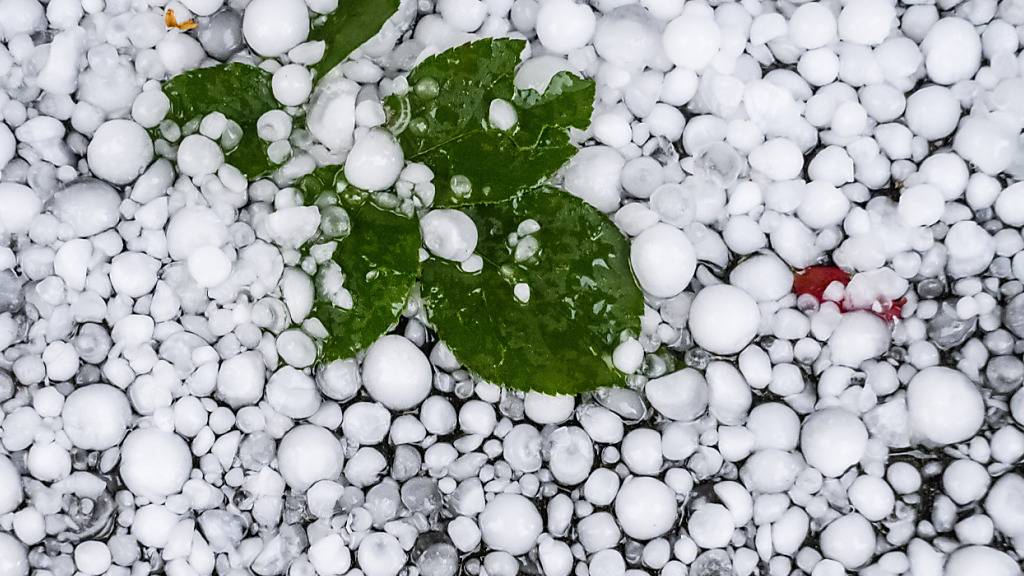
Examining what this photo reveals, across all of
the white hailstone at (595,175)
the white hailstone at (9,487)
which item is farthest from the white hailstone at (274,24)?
the white hailstone at (9,487)

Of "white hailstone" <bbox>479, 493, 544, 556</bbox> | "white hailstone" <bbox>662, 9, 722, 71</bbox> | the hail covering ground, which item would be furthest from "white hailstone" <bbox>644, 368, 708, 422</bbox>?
"white hailstone" <bbox>662, 9, 722, 71</bbox>

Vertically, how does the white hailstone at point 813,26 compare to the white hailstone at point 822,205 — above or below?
above

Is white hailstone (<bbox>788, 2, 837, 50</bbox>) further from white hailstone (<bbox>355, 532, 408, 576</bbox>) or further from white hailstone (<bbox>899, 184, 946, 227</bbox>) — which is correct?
white hailstone (<bbox>355, 532, 408, 576</bbox>)

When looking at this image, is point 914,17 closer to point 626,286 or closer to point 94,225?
point 626,286

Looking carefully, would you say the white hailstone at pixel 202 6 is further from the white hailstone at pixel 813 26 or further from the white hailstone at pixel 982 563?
the white hailstone at pixel 982 563

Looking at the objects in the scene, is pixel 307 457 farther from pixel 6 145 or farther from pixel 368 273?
pixel 6 145

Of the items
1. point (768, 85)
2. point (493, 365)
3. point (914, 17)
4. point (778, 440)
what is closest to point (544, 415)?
point (493, 365)

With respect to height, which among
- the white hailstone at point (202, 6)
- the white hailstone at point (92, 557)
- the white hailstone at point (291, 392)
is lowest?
the white hailstone at point (92, 557)
